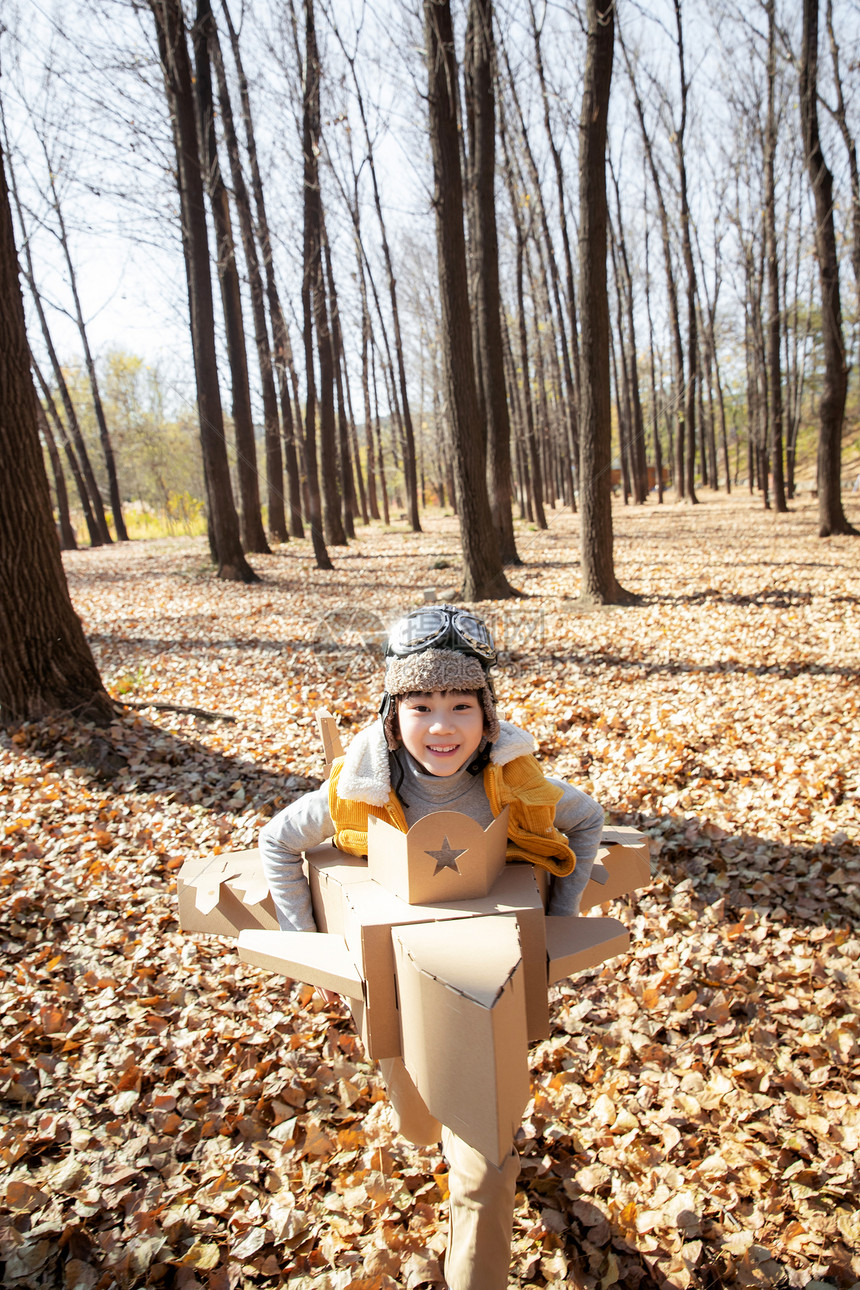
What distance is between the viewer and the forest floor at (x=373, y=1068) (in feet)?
7.21

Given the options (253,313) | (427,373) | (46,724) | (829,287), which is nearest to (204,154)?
(253,313)

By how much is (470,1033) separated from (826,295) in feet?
50.8

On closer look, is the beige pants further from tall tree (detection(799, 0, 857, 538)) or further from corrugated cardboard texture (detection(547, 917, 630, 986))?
tall tree (detection(799, 0, 857, 538))

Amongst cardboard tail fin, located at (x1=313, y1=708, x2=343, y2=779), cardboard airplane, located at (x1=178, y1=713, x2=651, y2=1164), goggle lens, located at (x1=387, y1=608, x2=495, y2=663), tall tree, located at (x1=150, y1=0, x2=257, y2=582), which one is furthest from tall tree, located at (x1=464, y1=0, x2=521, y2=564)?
cardboard airplane, located at (x1=178, y1=713, x2=651, y2=1164)

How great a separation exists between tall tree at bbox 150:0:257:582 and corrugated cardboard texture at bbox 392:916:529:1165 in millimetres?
12700

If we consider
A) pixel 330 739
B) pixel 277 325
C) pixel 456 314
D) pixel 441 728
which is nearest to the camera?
pixel 441 728

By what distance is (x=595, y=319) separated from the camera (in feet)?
28.5

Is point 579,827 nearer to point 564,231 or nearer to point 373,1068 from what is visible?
point 373,1068

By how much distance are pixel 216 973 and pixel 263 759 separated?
7.18ft

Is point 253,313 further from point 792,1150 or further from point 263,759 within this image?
point 792,1150

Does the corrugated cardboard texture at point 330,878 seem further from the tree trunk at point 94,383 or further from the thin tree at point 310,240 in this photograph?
the tree trunk at point 94,383

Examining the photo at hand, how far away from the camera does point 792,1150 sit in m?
2.39

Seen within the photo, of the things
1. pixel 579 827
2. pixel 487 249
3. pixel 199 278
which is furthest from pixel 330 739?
pixel 199 278

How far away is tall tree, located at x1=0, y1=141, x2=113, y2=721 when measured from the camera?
497 cm
